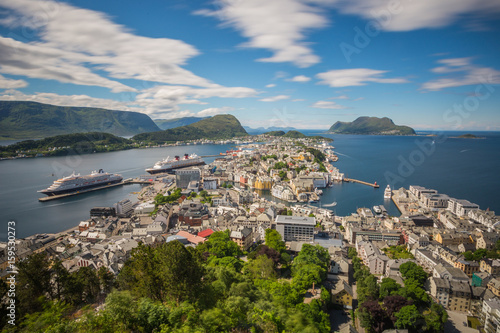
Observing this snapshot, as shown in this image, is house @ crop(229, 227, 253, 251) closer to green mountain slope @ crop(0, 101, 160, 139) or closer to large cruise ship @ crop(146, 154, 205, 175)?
large cruise ship @ crop(146, 154, 205, 175)

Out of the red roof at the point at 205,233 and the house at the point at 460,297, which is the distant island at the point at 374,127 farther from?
the red roof at the point at 205,233

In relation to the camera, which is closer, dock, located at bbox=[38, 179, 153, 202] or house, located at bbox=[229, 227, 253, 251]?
house, located at bbox=[229, 227, 253, 251]

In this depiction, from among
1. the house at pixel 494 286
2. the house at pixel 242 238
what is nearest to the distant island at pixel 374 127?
the house at pixel 494 286

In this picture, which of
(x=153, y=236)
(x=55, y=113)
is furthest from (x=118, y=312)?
(x=55, y=113)

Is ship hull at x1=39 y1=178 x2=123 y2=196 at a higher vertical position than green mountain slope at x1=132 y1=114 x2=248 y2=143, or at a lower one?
lower

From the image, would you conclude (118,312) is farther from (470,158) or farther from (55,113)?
(55,113)

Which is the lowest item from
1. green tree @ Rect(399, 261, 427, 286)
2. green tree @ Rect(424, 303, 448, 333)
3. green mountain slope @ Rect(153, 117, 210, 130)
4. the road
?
the road

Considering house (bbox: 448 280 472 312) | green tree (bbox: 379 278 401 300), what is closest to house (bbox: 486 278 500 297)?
house (bbox: 448 280 472 312)
